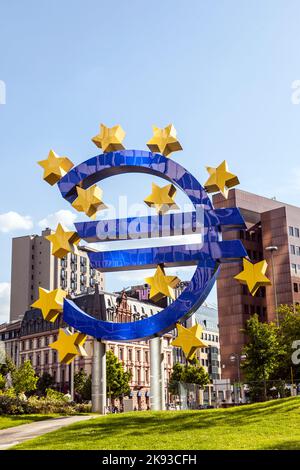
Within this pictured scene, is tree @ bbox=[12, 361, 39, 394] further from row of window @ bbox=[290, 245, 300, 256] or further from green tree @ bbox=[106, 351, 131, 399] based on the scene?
row of window @ bbox=[290, 245, 300, 256]

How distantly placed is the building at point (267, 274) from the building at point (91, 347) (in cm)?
1760

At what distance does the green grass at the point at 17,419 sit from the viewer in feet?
103

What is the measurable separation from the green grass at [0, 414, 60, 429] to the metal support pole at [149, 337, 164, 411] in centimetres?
699

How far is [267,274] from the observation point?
104062mm

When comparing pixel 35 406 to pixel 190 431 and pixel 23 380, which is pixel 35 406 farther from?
pixel 23 380

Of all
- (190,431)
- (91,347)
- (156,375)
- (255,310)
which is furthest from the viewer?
(255,310)

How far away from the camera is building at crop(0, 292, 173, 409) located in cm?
10750

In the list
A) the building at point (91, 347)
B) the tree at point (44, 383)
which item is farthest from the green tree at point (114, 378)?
the tree at point (44, 383)

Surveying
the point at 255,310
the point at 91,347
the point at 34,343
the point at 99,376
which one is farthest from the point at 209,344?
the point at 99,376

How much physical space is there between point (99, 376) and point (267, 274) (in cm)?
7338

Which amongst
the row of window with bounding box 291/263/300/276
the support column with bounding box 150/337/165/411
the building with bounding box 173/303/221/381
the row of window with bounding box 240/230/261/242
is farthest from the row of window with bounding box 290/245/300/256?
the support column with bounding box 150/337/165/411

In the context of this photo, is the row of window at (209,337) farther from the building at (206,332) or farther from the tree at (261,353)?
the tree at (261,353)
